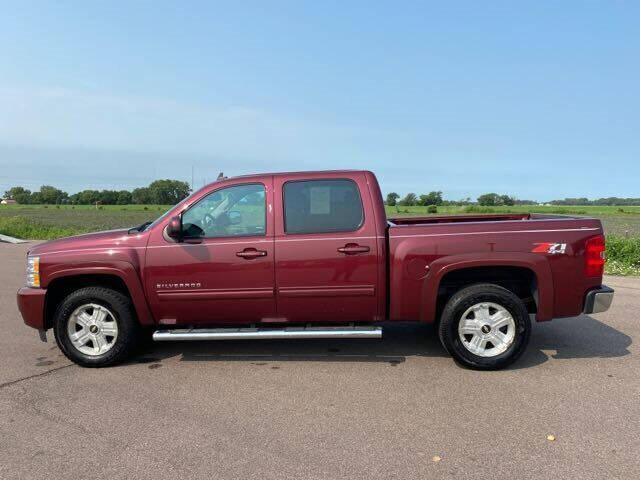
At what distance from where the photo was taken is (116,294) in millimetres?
4586

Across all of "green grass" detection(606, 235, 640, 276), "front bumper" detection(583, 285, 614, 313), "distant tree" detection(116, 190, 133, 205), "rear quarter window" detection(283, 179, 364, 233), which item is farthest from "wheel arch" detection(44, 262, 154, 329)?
"distant tree" detection(116, 190, 133, 205)

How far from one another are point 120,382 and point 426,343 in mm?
3210

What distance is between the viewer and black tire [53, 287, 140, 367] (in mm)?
4559

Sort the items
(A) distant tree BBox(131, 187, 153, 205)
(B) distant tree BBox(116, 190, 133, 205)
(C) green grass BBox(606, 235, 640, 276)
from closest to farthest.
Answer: (C) green grass BBox(606, 235, 640, 276), (A) distant tree BBox(131, 187, 153, 205), (B) distant tree BBox(116, 190, 133, 205)

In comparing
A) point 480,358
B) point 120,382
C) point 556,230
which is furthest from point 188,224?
point 556,230

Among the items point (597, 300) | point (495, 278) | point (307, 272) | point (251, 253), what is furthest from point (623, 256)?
point (251, 253)

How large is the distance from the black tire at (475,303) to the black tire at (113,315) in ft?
10.1

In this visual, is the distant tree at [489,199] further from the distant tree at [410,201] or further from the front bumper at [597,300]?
the front bumper at [597,300]

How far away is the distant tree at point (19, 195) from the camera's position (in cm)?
11075

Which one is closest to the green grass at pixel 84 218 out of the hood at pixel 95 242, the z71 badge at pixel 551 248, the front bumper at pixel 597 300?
the hood at pixel 95 242

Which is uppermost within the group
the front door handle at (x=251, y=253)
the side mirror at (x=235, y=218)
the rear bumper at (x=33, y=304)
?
the side mirror at (x=235, y=218)

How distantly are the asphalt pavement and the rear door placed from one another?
63cm

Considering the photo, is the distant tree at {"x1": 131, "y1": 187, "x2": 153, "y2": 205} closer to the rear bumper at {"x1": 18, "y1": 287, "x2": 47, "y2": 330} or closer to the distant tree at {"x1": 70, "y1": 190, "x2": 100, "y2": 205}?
the rear bumper at {"x1": 18, "y1": 287, "x2": 47, "y2": 330}

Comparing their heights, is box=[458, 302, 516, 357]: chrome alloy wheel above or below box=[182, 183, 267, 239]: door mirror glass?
below
